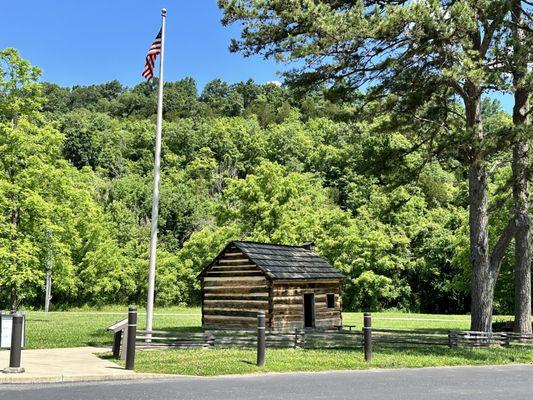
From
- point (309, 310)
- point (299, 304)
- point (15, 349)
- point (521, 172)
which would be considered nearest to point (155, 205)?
point (15, 349)

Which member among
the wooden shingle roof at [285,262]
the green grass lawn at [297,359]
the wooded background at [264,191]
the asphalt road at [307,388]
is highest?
the wooded background at [264,191]

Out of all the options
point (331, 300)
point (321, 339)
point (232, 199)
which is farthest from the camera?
point (232, 199)

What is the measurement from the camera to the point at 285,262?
2173cm

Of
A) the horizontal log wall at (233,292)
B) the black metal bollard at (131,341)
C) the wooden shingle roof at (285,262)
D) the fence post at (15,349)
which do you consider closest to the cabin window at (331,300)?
the wooden shingle roof at (285,262)

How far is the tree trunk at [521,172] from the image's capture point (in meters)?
14.6

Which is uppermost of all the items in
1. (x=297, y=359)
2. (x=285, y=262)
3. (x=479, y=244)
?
(x=479, y=244)

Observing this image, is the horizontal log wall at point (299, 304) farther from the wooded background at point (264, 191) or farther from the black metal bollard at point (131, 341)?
the black metal bollard at point (131, 341)

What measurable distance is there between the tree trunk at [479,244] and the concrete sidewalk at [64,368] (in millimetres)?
11610

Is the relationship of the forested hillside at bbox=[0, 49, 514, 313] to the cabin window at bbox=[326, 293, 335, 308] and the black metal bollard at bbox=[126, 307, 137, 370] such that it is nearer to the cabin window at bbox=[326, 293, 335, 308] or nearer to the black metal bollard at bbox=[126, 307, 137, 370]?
the cabin window at bbox=[326, 293, 335, 308]

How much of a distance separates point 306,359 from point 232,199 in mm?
35706

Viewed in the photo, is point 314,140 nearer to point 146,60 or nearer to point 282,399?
point 146,60

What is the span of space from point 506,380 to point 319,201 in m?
49.4

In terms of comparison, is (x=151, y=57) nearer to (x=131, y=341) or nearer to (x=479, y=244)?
(x=131, y=341)

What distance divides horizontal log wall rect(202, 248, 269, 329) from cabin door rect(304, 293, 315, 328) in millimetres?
2512
